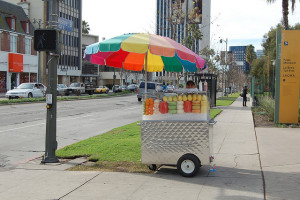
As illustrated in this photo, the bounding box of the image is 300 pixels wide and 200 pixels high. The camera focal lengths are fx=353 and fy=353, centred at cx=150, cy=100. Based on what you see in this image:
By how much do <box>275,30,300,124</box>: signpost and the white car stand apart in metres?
24.3

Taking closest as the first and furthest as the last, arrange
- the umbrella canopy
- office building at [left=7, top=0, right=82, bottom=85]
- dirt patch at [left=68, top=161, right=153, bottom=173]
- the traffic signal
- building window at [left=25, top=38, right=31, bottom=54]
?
1. the umbrella canopy
2. dirt patch at [left=68, top=161, right=153, bottom=173]
3. the traffic signal
4. building window at [left=25, top=38, right=31, bottom=54]
5. office building at [left=7, top=0, right=82, bottom=85]

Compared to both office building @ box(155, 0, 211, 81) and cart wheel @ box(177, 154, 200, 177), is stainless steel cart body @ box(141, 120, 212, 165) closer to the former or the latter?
cart wheel @ box(177, 154, 200, 177)

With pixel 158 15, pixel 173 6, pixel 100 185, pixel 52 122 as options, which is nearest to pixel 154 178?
pixel 100 185

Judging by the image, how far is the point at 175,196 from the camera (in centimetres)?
554

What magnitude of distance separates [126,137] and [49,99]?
3803 mm

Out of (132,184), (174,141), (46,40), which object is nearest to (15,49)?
(46,40)

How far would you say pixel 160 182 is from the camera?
6.36 m

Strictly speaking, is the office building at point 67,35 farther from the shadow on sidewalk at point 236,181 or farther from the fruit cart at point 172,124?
the shadow on sidewalk at point 236,181

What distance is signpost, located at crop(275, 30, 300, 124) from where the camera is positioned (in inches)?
577

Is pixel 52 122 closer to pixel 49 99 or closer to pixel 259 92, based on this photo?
pixel 49 99

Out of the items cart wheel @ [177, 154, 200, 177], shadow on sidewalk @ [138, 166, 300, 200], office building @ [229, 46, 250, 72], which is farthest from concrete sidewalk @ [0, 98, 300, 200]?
office building @ [229, 46, 250, 72]

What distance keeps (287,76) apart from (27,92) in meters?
24.8

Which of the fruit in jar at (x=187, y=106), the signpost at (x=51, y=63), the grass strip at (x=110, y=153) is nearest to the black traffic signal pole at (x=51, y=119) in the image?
the signpost at (x=51, y=63)

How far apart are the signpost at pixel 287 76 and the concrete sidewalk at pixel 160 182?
694 centimetres
